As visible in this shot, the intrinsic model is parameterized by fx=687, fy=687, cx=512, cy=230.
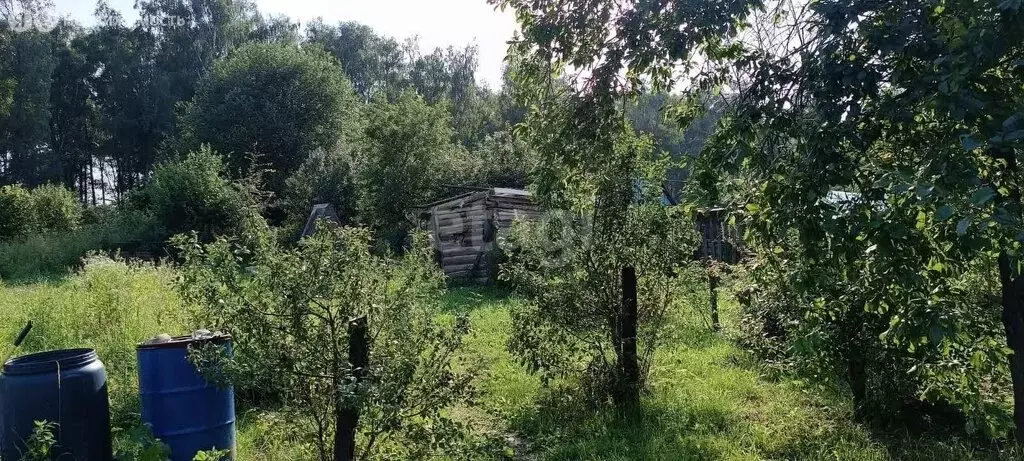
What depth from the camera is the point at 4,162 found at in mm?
37094

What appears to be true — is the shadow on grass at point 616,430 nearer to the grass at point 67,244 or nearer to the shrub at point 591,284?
the shrub at point 591,284

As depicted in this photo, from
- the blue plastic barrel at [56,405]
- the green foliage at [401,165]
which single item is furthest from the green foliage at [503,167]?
the blue plastic barrel at [56,405]

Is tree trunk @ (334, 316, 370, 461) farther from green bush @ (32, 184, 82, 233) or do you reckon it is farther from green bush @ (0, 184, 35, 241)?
green bush @ (32, 184, 82, 233)

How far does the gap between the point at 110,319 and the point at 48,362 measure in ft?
14.0

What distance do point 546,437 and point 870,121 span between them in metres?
3.43

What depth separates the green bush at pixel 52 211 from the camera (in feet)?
82.6

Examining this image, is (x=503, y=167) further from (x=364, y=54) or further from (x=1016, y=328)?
(x=364, y=54)

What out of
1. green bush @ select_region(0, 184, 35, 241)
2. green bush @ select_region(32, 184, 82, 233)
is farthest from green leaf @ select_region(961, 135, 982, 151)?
green bush @ select_region(32, 184, 82, 233)

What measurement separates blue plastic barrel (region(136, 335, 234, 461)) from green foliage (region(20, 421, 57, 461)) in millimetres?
578

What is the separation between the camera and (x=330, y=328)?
3928 mm

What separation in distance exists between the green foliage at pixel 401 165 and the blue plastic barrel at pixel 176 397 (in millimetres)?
16059

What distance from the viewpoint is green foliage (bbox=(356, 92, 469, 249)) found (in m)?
20.7

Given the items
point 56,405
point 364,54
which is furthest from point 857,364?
point 364,54

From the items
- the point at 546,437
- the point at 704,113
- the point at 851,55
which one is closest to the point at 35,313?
the point at 546,437
